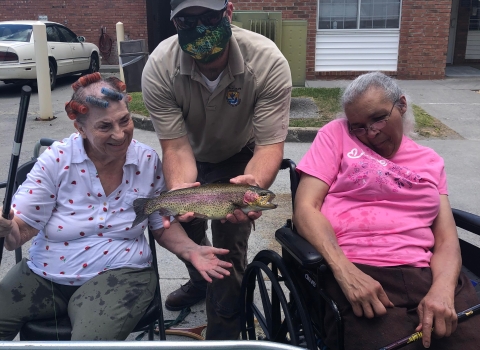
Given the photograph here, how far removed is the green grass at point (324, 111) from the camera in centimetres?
777

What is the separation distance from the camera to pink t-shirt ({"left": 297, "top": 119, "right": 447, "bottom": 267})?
226cm

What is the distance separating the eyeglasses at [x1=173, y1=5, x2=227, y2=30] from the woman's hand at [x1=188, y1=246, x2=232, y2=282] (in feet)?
3.38

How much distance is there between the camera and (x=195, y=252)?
91.8 inches

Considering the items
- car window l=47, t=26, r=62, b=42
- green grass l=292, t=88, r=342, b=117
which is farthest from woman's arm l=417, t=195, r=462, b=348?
car window l=47, t=26, r=62, b=42

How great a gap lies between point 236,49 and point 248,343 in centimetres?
165

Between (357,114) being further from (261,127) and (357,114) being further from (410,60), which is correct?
(410,60)

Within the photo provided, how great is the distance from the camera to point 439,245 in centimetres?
233

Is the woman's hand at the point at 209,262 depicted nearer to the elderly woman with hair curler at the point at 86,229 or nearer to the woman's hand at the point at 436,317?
the elderly woman with hair curler at the point at 86,229

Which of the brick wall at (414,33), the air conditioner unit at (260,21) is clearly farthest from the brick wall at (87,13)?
the air conditioner unit at (260,21)

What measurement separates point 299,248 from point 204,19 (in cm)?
113

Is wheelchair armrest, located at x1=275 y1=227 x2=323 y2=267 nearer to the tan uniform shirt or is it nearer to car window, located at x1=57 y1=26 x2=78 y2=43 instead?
the tan uniform shirt

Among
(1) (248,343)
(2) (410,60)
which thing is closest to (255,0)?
(2) (410,60)

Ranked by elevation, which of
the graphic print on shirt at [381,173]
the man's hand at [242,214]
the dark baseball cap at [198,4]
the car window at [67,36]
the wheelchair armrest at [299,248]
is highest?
the dark baseball cap at [198,4]

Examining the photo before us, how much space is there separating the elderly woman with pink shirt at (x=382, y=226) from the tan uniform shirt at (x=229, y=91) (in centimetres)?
29
